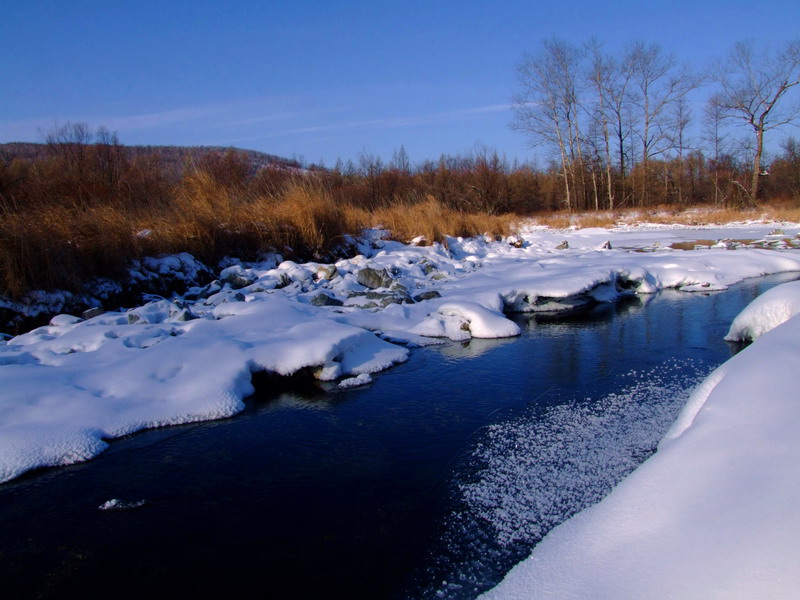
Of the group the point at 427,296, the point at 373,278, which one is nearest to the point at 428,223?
the point at 373,278

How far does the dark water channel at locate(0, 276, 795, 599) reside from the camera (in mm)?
2598

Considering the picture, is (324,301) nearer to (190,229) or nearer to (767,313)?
(190,229)

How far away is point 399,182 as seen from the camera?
23.3 meters

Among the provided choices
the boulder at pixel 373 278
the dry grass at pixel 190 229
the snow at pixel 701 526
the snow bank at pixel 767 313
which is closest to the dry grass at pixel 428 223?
the dry grass at pixel 190 229

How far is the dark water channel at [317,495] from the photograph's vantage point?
8.52ft

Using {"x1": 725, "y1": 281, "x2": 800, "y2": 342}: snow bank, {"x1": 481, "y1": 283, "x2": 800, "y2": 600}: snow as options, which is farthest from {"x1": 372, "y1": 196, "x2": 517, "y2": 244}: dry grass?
{"x1": 481, "y1": 283, "x2": 800, "y2": 600}: snow

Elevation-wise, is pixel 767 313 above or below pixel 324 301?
below

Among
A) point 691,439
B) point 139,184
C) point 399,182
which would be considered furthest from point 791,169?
point 691,439

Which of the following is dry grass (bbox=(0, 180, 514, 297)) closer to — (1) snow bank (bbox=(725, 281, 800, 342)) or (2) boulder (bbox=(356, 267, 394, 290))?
(2) boulder (bbox=(356, 267, 394, 290))

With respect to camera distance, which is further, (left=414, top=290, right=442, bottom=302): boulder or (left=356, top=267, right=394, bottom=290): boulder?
(left=356, top=267, right=394, bottom=290): boulder

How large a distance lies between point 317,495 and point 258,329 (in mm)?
3178

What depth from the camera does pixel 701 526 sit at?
6.91ft

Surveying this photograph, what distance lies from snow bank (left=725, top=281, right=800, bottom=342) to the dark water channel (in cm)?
62

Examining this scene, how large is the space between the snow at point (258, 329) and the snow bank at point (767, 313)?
2.52 m
